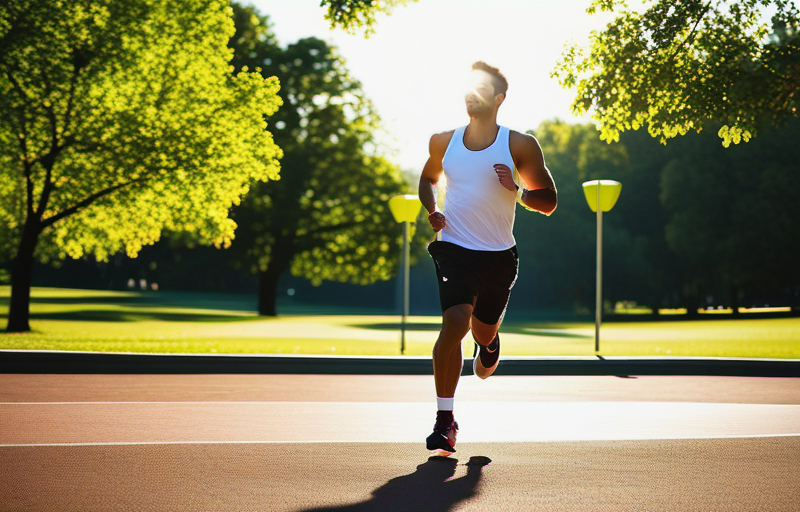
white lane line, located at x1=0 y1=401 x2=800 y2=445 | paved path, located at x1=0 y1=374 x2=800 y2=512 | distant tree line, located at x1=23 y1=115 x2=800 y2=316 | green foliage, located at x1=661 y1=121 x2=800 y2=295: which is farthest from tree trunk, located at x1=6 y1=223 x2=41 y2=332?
green foliage, located at x1=661 y1=121 x2=800 y2=295

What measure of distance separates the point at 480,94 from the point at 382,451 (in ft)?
7.60

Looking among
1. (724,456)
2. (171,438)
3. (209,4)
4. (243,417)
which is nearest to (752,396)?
(724,456)

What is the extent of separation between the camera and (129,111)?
800 inches

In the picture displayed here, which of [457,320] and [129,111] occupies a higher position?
[129,111]

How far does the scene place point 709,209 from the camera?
43.7m

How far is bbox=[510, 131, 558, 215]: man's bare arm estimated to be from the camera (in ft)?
19.9

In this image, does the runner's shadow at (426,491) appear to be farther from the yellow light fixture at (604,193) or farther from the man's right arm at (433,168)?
the yellow light fixture at (604,193)

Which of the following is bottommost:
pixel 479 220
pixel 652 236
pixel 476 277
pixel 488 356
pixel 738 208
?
pixel 488 356

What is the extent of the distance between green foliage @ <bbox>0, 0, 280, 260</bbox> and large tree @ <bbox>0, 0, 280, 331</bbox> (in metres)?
0.03

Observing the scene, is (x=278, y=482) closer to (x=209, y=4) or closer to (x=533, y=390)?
(x=533, y=390)

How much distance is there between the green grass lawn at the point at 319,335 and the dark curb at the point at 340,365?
2181 mm

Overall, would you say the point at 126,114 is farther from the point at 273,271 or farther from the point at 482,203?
the point at 273,271

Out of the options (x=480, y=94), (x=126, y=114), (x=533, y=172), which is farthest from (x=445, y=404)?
(x=126, y=114)

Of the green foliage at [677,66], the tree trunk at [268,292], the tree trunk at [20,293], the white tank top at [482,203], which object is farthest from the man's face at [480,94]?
the tree trunk at [268,292]
